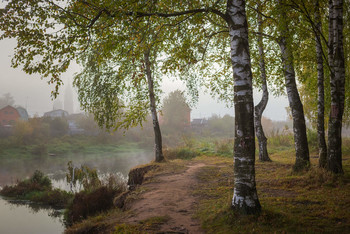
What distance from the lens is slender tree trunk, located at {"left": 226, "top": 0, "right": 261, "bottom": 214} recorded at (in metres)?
4.65

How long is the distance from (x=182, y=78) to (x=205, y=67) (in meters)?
1.92

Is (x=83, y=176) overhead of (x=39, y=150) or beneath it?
beneath

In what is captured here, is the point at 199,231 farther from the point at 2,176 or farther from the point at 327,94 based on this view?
the point at 2,176

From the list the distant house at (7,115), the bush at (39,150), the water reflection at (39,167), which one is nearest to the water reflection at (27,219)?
the water reflection at (39,167)

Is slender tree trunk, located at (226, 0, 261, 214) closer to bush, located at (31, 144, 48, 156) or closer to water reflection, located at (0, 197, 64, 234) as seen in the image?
water reflection, located at (0, 197, 64, 234)

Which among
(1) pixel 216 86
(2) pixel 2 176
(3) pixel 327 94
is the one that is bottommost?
(2) pixel 2 176

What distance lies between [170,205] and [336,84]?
19.2 ft

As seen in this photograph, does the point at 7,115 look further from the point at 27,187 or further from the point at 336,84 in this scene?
the point at 336,84

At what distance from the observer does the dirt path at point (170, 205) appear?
4733 mm

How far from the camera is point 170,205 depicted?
237 inches

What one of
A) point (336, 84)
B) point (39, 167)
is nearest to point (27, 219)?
point (336, 84)

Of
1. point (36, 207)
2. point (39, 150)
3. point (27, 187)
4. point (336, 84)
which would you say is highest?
point (336, 84)

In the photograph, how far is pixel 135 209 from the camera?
605 cm

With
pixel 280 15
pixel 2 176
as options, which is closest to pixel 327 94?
pixel 280 15
